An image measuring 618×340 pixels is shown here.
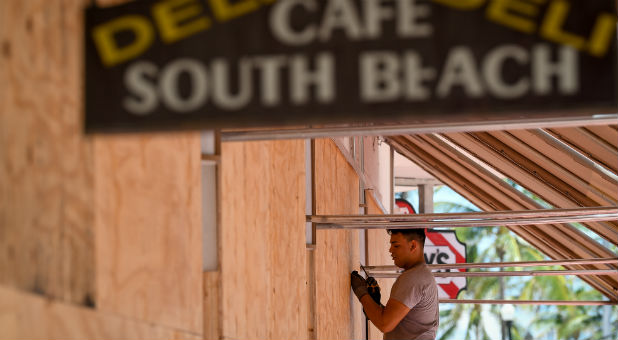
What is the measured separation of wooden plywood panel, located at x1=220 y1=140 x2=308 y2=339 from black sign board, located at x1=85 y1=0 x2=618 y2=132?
1411mm

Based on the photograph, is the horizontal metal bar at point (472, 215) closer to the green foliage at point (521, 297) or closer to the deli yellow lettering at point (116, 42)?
the deli yellow lettering at point (116, 42)

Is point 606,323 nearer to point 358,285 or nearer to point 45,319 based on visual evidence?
point 358,285

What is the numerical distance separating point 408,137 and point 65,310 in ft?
33.8

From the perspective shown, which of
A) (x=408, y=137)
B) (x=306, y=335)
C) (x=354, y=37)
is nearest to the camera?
(x=354, y=37)

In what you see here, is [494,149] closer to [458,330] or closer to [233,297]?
[233,297]

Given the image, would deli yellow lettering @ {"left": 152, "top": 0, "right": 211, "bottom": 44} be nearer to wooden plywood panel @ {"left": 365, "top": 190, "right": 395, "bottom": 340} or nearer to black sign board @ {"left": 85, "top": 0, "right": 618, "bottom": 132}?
black sign board @ {"left": 85, "top": 0, "right": 618, "bottom": 132}

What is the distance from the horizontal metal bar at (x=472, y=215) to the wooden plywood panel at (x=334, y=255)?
0.24 meters

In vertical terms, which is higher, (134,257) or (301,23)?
(301,23)

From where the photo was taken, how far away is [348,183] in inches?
338

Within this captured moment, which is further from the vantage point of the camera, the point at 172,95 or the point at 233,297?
the point at 233,297

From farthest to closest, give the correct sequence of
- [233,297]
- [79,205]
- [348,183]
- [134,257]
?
[348,183] → [233,297] → [134,257] → [79,205]

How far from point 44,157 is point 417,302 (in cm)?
324

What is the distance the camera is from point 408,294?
17.9 feet

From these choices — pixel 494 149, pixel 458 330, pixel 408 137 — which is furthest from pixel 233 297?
pixel 458 330
